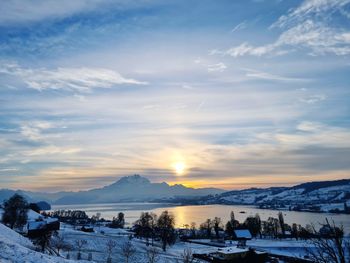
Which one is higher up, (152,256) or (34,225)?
(34,225)

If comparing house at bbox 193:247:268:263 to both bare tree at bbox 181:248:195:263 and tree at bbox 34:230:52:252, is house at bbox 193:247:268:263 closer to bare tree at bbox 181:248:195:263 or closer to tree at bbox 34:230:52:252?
bare tree at bbox 181:248:195:263

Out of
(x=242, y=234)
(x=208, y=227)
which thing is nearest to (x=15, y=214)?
(x=242, y=234)

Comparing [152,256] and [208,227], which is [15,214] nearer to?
[152,256]

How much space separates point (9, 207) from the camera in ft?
287

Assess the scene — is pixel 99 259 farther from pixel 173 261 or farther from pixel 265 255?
pixel 265 255

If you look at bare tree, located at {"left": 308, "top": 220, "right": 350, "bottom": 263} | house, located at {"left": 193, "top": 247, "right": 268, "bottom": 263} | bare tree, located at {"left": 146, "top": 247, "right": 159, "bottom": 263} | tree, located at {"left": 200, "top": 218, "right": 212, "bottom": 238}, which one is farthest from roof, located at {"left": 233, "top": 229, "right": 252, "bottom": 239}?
bare tree, located at {"left": 308, "top": 220, "right": 350, "bottom": 263}

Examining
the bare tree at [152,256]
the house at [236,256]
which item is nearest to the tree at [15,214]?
the bare tree at [152,256]

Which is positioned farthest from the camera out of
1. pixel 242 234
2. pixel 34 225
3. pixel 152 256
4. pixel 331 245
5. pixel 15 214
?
pixel 242 234

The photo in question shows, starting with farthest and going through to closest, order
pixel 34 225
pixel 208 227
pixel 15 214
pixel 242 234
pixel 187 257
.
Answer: pixel 208 227 < pixel 242 234 < pixel 15 214 < pixel 34 225 < pixel 187 257

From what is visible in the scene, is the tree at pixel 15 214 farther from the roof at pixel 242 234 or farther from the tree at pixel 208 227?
the tree at pixel 208 227

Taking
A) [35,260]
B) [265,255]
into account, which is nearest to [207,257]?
[265,255]

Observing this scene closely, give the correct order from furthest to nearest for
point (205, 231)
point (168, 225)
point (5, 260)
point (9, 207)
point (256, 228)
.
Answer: point (205, 231)
point (256, 228)
point (168, 225)
point (9, 207)
point (5, 260)

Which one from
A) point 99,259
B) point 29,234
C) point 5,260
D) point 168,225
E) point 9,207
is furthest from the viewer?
point 168,225

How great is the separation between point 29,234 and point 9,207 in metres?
13.0
